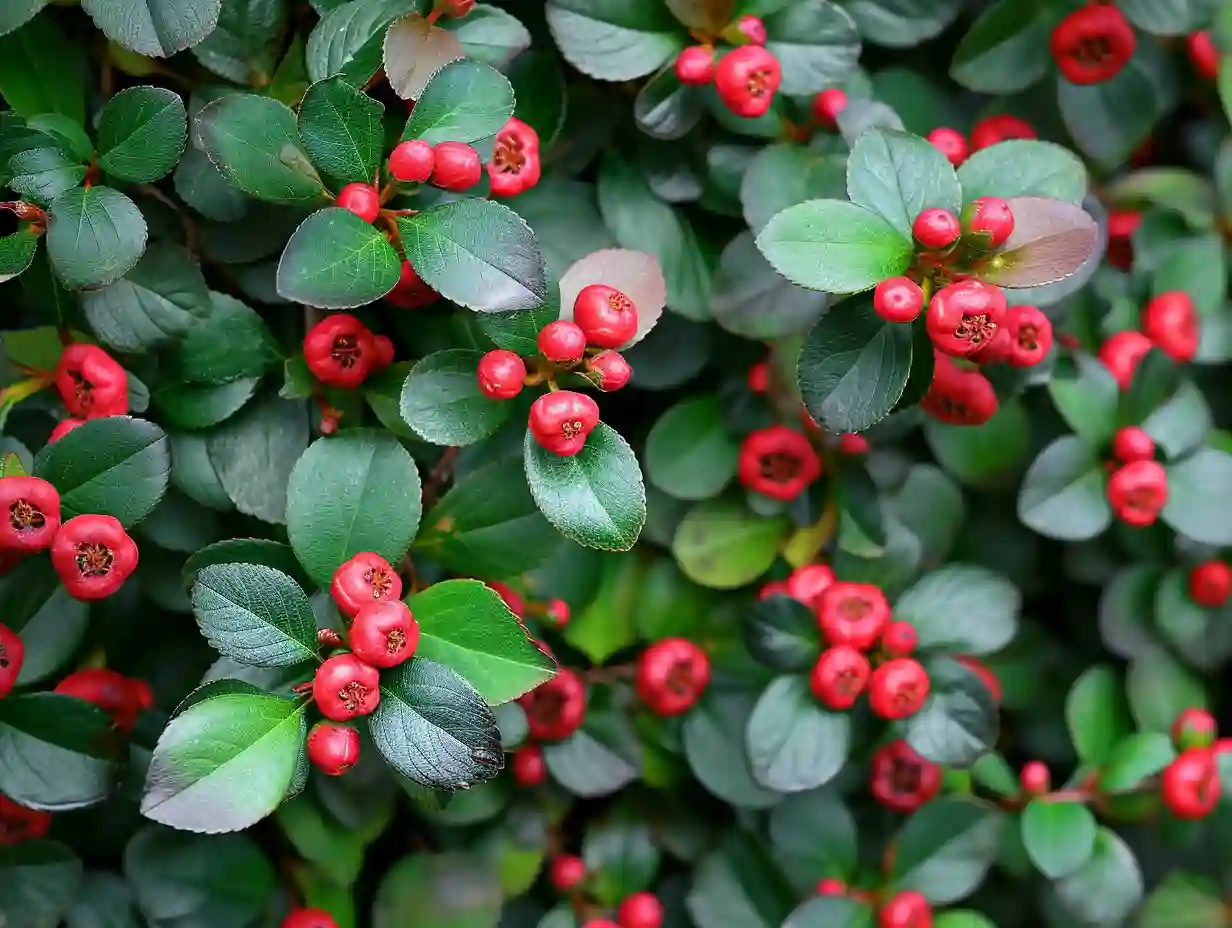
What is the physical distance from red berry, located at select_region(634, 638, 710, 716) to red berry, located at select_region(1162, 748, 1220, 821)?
0.45m

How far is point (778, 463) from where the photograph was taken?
3.60ft

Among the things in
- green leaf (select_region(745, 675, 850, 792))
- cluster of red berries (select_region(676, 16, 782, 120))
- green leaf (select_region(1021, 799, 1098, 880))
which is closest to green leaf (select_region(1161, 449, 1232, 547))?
green leaf (select_region(1021, 799, 1098, 880))

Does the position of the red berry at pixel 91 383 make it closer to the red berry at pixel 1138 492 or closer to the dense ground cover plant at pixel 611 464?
the dense ground cover plant at pixel 611 464

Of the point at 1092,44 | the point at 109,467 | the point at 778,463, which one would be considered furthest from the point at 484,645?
the point at 1092,44

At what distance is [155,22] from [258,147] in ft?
0.36

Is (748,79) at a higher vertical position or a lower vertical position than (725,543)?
higher

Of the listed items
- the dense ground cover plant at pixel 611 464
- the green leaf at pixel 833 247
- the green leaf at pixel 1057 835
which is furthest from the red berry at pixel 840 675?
the green leaf at pixel 833 247

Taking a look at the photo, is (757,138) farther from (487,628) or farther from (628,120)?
(487,628)

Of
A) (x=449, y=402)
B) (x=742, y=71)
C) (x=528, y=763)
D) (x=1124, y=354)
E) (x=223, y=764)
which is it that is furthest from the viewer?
(x=1124, y=354)

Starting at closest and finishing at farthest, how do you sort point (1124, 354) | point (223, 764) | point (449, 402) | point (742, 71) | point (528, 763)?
point (223, 764)
point (449, 402)
point (742, 71)
point (528, 763)
point (1124, 354)

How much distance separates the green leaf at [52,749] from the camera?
0.86 m

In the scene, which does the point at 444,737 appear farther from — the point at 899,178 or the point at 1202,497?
the point at 1202,497

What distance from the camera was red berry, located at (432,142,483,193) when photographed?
799 millimetres

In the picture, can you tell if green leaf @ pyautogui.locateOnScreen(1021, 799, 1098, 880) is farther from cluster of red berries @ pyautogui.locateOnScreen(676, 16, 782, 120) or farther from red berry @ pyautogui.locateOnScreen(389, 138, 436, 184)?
red berry @ pyautogui.locateOnScreen(389, 138, 436, 184)
